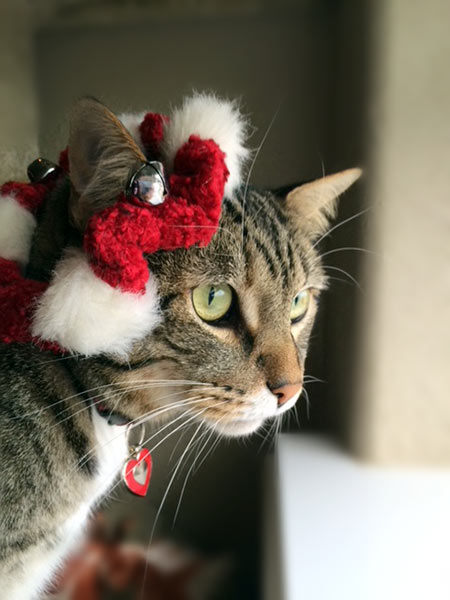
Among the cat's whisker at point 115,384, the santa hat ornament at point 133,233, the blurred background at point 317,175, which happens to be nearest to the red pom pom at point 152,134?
the santa hat ornament at point 133,233

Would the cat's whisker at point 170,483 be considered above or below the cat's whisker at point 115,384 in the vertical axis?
below

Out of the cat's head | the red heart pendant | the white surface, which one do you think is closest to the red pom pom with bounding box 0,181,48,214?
the cat's head

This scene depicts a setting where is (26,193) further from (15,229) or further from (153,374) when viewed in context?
(153,374)

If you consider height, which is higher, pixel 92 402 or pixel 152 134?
pixel 152 134

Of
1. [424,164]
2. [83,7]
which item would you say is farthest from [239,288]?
[83,7]

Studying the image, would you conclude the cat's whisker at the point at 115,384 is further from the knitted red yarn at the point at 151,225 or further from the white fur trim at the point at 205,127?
the white fur trim at the point at 205,127

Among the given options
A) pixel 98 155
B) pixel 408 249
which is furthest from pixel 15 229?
pixel 408 249

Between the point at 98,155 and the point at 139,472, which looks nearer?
the point at 98,155
